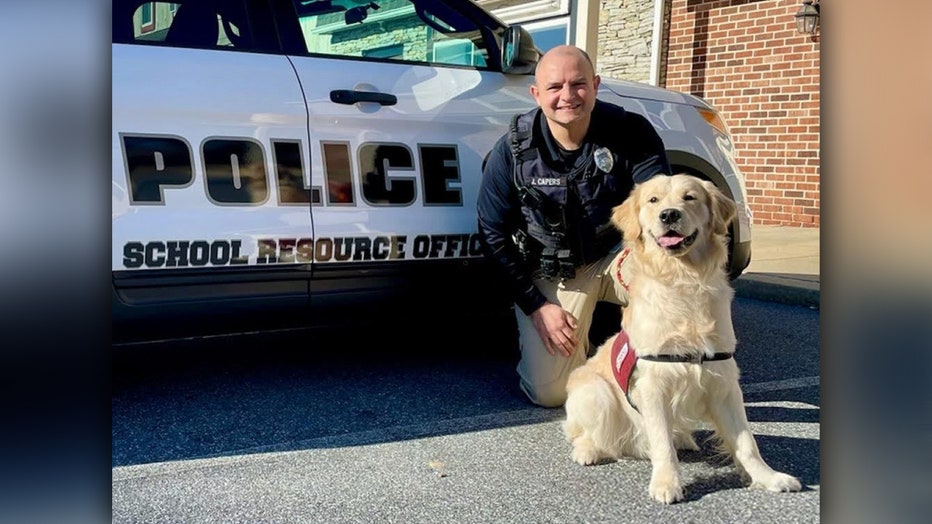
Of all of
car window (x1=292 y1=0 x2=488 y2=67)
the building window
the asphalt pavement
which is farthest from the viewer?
car window (x1=292 y1=0 x2=488 y2=67)

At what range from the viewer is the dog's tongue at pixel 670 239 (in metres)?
2.85

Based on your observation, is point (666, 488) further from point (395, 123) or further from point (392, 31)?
point (392, 31)

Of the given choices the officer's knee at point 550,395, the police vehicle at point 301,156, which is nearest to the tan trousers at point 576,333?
the officer's knee at point 550,395

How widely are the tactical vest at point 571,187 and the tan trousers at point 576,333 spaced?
0.18 meters

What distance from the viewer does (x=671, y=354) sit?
2834 millimetres

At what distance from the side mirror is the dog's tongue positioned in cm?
149

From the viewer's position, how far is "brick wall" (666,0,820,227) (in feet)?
26.4

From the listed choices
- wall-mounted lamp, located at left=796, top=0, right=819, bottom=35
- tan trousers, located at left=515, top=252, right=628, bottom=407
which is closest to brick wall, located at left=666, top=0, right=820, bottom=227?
wall-mounted lamp, located at left=796, top=0, right=819, bottom=35

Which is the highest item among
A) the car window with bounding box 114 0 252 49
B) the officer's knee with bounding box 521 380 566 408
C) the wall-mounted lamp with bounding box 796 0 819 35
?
the wall-mounted lamp with bounding box 796 0 819 35

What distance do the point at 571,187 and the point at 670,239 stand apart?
2.71ft

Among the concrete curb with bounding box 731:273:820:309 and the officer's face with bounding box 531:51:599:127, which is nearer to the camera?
the officer's face with bounding box 531:51:599:127

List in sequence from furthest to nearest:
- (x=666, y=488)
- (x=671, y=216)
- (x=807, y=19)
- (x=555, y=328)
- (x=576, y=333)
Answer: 1. (x=807, y=19)
2. (x=576, y=333)
3. (x=555, y=328)
4. (x=671, y=216)
5. (x=666, y=488)

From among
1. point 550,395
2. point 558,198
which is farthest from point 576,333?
point 558,198

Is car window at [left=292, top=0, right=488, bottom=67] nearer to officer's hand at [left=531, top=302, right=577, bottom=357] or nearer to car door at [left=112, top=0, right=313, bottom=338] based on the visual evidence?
car door at [left=112, top=0, right=313, bottom=338]
